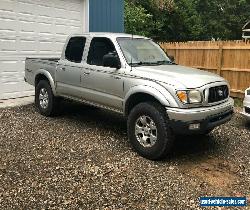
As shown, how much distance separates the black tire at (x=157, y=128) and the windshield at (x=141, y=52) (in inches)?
40.7

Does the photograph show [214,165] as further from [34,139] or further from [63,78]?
[63,78]

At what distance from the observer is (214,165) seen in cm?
576

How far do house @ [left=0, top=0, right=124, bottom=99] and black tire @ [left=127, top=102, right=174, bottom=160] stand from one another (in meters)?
5.83

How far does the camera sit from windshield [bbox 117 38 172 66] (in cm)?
660

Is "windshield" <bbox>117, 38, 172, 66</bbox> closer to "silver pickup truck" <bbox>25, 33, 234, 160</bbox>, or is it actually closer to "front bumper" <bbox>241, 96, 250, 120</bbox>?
"silver pickup truck" <bbox>25, 33, 234, 160</bbox>

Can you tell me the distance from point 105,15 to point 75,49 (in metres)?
5.56

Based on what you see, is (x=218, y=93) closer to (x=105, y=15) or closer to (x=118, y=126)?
(x=118, y=126)

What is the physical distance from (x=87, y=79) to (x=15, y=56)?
438 centimetres

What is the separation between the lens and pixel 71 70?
24.9 ft

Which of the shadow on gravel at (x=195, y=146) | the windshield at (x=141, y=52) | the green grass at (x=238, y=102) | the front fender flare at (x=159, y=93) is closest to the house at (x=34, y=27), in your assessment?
the windshield at (x=141, y=52)

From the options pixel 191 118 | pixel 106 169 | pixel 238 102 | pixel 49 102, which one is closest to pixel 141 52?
pixel 191 118

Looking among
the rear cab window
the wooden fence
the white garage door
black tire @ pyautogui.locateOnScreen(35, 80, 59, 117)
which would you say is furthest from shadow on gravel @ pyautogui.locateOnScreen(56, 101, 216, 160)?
the wooden fence

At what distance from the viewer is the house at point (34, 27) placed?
1028cm

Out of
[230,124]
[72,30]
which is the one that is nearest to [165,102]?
[230,124]
